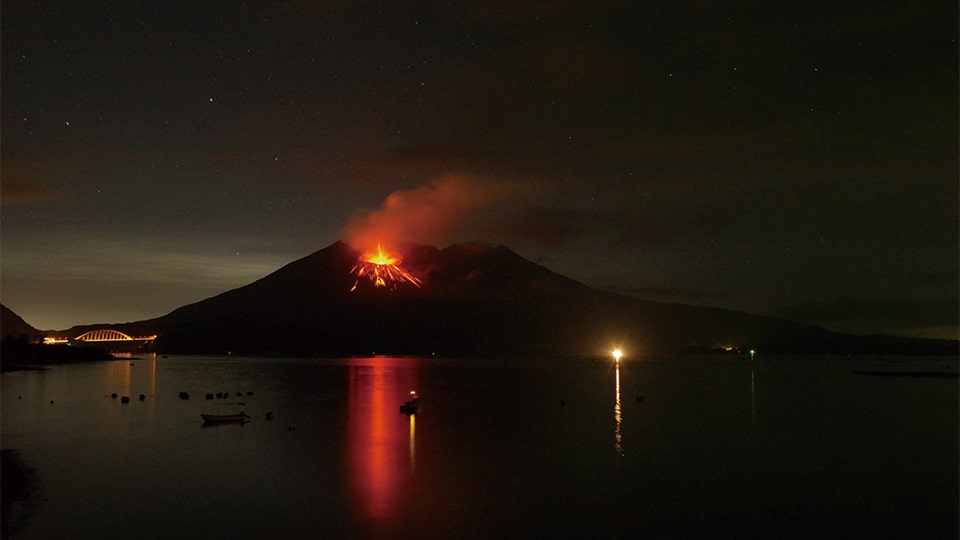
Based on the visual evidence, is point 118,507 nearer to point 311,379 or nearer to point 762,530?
point 762,530

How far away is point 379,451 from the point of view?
4000 centimetres

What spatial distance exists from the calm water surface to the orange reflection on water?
0.17m

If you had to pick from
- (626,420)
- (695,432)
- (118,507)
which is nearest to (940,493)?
(695,432)

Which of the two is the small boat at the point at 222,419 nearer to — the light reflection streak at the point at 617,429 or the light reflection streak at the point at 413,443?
the light reflection streak at the point at 413,443

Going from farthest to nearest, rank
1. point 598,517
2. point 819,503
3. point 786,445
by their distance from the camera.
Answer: point 786,445
point 819,503
point 598,517

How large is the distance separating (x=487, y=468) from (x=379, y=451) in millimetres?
7460

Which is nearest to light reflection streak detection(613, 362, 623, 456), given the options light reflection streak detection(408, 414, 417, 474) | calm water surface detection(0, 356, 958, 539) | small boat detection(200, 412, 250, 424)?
calm water surface detection(0, 356, 958, 539)

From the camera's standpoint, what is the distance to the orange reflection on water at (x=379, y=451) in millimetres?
28562

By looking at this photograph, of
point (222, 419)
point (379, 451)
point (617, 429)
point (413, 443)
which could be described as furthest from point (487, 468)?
point (222, 419)

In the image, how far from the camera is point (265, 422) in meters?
52.7

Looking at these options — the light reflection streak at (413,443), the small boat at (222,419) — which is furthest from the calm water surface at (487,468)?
the small boat at (222,419)

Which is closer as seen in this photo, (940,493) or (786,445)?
(940,493)

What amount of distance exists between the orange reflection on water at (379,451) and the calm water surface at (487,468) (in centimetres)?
17

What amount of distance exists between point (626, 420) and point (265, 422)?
25278 millimetres
